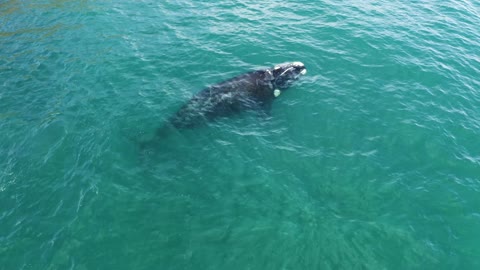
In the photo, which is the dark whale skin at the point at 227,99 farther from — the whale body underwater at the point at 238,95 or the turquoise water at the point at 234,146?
the turquoise water at the point at 234,146

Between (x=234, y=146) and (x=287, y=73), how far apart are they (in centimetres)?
988

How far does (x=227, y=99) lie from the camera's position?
2705cm

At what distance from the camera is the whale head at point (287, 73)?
29.3m

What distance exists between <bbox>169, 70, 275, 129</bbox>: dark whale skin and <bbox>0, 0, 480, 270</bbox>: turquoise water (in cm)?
104

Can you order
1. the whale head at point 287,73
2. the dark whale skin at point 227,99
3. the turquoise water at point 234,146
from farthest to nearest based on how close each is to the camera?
the whale head at point 287,73 < the dark whale skin at point 227,99 < the turquoise water at point 234,146

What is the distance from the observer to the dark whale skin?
2564 centimetres

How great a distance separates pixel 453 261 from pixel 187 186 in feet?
50.5

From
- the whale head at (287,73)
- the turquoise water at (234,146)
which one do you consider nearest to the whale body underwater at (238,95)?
the whale head at (287,73)

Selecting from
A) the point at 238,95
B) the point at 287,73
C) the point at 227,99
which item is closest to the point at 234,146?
the point at 227,99

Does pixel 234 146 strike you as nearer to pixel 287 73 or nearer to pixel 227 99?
pixel 227 99

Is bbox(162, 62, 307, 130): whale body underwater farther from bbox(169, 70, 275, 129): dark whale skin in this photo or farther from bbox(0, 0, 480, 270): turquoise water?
bbox(0, 0, 480, 270): turquoise water

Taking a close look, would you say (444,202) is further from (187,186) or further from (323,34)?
(323,34)

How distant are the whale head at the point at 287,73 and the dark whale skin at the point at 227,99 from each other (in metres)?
0.66

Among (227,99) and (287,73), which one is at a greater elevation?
(287,73)
